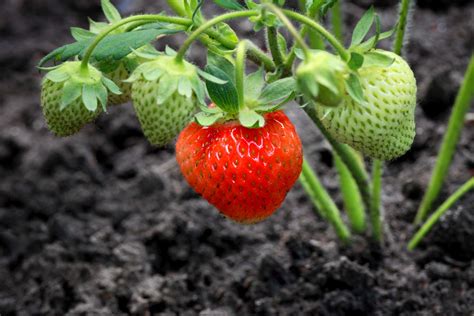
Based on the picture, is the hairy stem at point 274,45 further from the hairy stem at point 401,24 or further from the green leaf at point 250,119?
the hairy stem at point 401,24

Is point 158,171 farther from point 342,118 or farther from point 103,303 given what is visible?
point 342,118

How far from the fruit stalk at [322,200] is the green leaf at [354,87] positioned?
52cm

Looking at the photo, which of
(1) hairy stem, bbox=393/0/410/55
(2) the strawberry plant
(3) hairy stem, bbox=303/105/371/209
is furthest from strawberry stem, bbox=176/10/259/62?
(1) hairy stem, bbox=393/0/410/55

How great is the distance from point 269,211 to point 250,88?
197mm

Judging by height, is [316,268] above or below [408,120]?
below

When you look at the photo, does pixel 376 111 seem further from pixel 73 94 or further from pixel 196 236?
pixel 196 236

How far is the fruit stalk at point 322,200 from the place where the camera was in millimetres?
1589

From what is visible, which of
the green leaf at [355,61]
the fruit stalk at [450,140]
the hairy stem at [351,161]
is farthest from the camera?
the fruit stalk at [450,140]

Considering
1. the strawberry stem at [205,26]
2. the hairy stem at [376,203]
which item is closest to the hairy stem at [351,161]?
the hairy stem at [376,203]

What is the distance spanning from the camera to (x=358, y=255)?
167 cm

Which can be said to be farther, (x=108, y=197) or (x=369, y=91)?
(x=108, y=197)

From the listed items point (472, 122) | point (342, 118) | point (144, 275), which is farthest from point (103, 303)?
point (472, 122)

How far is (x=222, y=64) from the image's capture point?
3.89 feet

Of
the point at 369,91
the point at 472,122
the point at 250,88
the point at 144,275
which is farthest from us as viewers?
the point at 472,122
